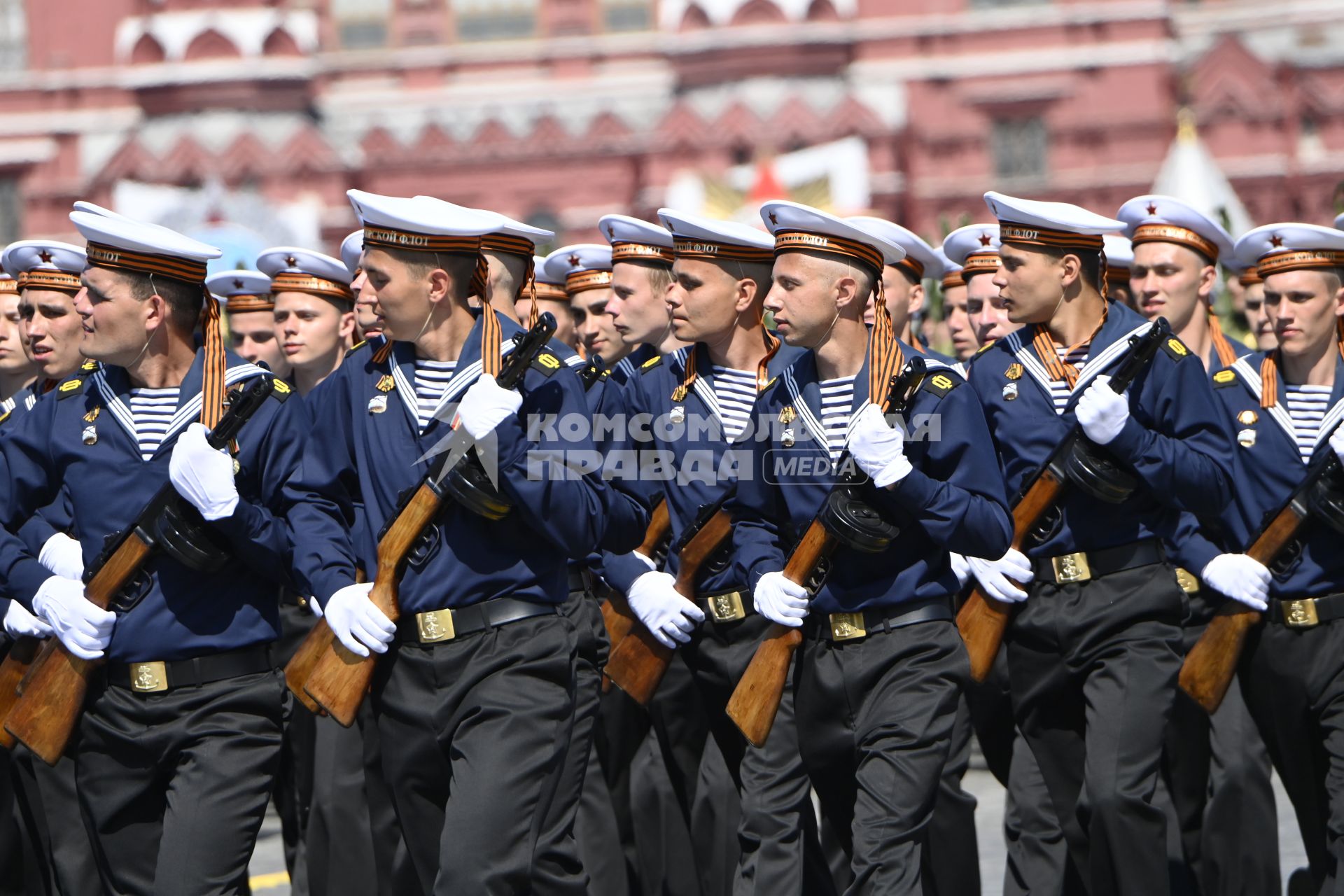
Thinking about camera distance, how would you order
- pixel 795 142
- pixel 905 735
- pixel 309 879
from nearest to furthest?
A: pixel 905 735 < pixel 309 879 < pixel 795 142

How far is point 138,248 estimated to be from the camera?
568 cm

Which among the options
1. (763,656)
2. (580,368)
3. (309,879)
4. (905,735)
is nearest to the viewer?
(905,735)

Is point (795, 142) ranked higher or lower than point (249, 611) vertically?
lower

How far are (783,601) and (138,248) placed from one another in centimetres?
199

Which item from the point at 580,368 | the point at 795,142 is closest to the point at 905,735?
the point at 580,368

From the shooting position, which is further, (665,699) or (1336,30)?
(1336,30)

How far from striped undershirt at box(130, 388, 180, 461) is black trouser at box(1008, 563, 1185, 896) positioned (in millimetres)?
2516

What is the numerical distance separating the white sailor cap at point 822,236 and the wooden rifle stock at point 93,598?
1.51 meters

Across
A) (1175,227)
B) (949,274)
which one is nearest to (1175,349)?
(1175,227)

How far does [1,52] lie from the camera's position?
143 feet

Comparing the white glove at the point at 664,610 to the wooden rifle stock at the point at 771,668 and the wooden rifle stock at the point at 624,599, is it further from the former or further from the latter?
the wooden rifle stock at the point at 771,668

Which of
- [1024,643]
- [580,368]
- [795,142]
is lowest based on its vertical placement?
[795,142]

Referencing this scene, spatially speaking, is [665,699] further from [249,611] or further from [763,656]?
[249,611]

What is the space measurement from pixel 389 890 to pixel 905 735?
165cm
